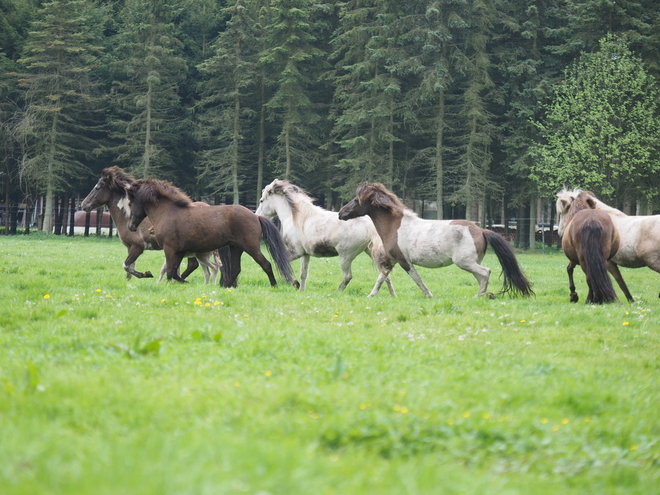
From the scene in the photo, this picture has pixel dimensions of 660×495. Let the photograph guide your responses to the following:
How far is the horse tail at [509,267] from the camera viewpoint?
1322 cm

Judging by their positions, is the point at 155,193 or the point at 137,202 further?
the point at 137,202

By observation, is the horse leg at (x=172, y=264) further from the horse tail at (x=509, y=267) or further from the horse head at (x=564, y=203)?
the horse head at (x=564, y=203)

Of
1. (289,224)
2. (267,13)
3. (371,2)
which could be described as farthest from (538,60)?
(289,224)

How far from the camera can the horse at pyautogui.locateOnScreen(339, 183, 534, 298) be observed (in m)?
13.5

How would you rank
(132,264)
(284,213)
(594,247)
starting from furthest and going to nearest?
(284,213) < (132,264) < (594,247)

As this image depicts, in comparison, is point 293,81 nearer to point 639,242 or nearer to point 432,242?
point 432,242

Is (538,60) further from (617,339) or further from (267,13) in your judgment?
(617,339)

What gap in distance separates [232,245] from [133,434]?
10407mm

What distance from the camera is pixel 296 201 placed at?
16.2 meters

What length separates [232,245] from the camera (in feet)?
47.1

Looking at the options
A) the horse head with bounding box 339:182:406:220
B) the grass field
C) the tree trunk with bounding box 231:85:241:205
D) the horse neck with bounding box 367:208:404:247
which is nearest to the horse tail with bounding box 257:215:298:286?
the horse head with bounding box 339:182:406:220

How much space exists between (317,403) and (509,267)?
9218 mm

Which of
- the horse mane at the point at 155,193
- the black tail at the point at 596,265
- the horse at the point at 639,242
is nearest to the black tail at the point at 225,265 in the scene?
the horse mane at the point at 155,193

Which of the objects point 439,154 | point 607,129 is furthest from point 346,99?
point 607,129
